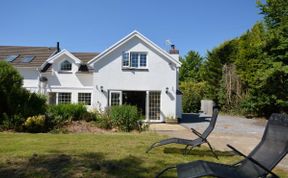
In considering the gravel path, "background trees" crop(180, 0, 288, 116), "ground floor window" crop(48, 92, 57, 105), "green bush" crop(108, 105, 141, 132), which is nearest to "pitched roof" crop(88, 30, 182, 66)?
"ground floor window" crop(48, 92, 57, 105)

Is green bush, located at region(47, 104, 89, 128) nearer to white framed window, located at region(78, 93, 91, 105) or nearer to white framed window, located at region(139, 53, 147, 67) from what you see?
white framed window, located at region(78, 93, 91, 105)

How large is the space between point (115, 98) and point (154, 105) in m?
2.94

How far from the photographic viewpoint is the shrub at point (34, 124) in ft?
47.2

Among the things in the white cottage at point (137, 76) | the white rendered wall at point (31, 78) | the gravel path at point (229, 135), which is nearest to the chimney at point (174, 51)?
the white cottage at point (137, 76)

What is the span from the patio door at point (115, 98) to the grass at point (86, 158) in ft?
40.0

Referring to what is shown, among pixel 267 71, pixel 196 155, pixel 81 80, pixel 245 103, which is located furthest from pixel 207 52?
pixel 196 155

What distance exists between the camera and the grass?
257 inches

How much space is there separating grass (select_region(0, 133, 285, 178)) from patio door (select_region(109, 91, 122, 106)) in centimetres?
1220

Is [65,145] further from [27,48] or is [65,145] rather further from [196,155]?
[27,48]

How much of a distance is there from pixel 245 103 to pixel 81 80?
1516 centimetres

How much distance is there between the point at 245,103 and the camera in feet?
95.8

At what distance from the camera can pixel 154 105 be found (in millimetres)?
23250

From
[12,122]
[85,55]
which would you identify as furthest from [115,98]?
[12,122]

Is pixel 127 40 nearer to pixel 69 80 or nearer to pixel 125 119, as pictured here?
pixel 69 80
